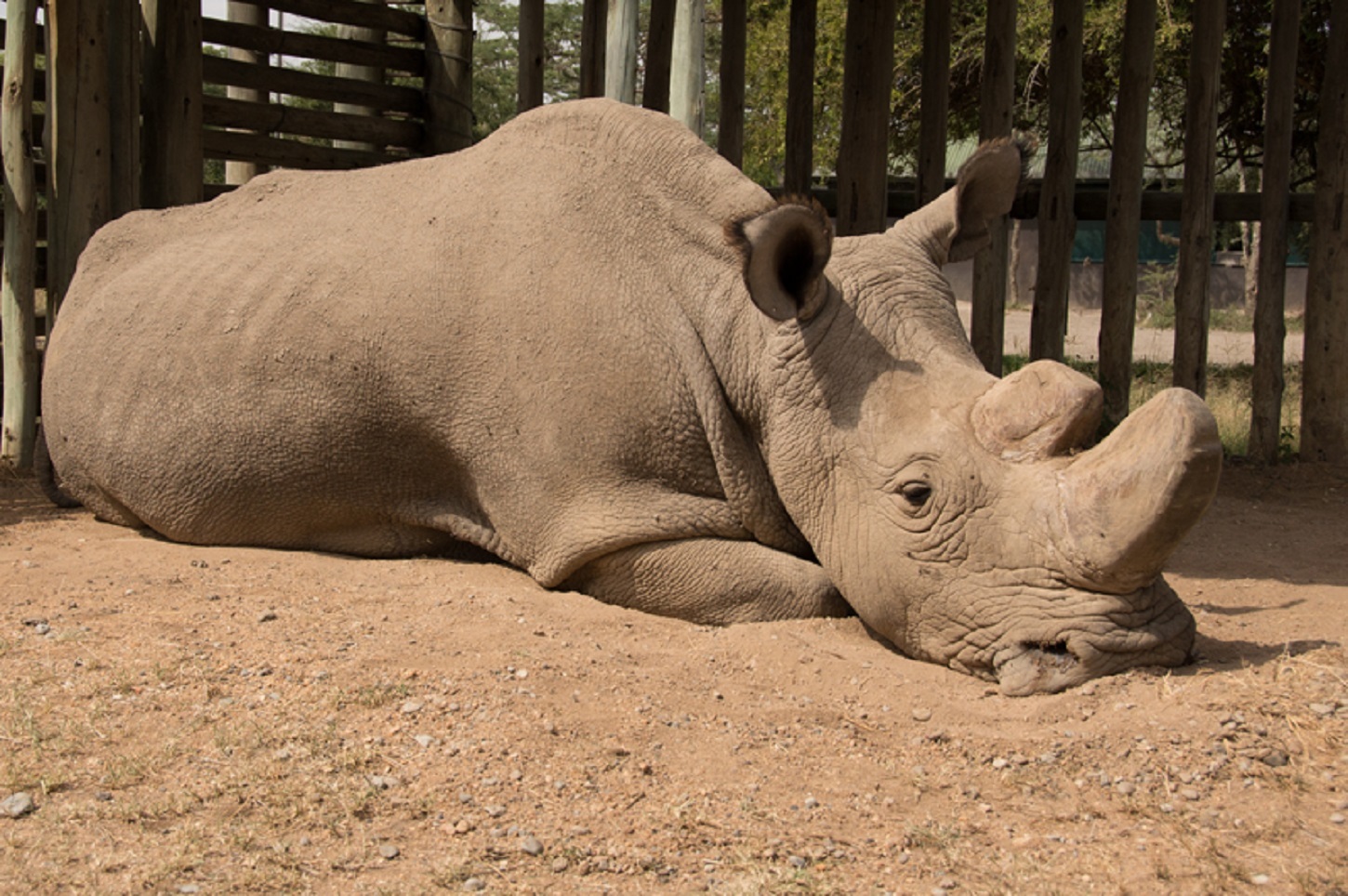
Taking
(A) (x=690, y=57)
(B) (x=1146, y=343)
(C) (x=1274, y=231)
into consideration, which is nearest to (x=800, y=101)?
(C) (x=1274, y=231)

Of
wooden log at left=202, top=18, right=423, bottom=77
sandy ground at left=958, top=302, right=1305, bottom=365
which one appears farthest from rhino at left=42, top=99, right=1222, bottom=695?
sandy ground at left=958, top=302, right=1305, bottom=365

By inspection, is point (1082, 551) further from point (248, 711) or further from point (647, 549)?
point (248, 711)

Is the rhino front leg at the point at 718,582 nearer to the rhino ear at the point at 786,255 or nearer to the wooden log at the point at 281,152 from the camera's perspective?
the rhino ear at the point at 786,255

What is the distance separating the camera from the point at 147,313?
6.25m

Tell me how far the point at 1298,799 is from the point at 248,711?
9.05ft

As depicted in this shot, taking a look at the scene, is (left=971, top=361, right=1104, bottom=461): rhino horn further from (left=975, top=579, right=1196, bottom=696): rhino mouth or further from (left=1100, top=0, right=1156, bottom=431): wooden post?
(left=1100, top=0, right=1156, bottom=431): wooden post

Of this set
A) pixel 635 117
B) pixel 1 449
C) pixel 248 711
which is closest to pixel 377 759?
pixel 248 711

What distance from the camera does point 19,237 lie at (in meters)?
8.10

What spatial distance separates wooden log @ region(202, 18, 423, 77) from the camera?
36.4 ft

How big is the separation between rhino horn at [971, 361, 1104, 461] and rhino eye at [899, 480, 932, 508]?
24cm

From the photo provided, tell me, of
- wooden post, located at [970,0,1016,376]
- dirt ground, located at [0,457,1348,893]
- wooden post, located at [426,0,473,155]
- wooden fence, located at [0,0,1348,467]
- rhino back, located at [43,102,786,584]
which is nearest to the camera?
dirt ground, located at [0,457,1348,893]

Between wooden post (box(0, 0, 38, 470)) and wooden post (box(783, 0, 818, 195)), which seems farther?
wooden post (box(783, 0, 818, 195))

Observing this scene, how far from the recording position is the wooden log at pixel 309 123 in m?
11.1

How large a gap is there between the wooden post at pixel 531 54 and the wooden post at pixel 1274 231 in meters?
4.69
